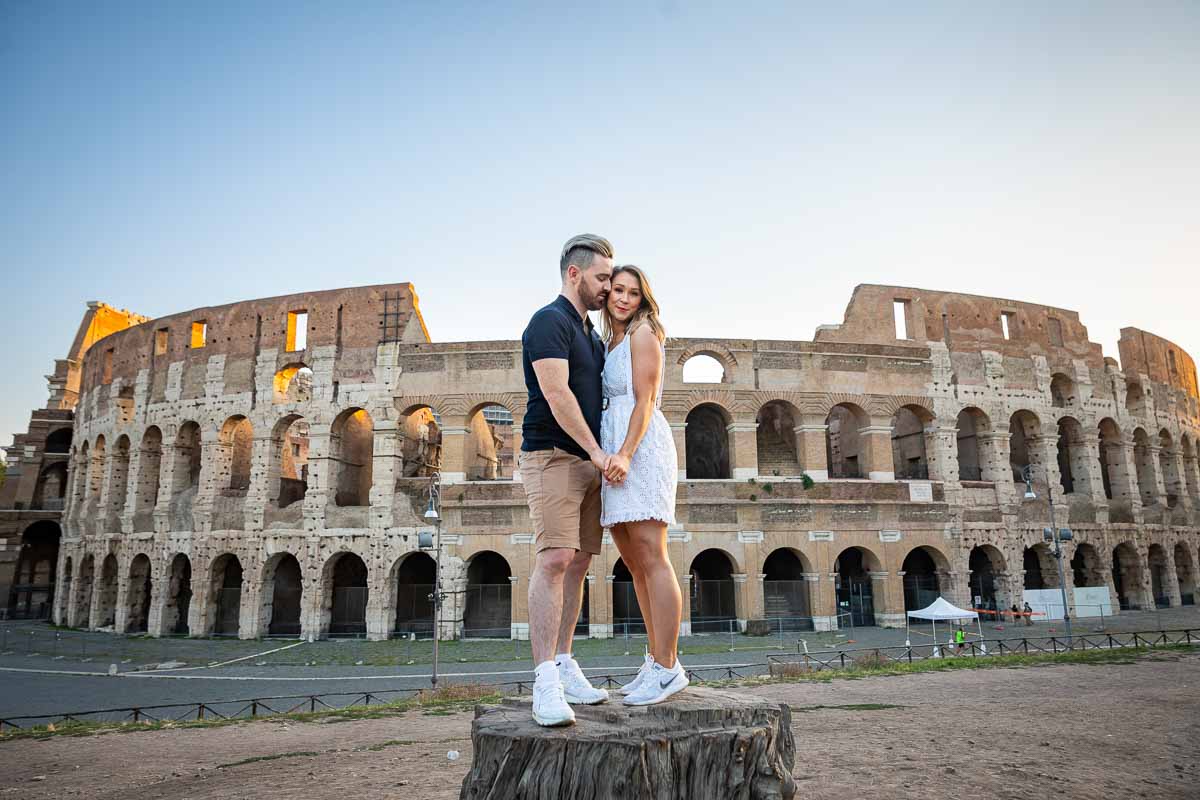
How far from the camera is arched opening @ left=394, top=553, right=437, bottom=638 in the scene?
912 inches

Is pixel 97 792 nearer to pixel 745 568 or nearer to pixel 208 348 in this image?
pixel 745 568

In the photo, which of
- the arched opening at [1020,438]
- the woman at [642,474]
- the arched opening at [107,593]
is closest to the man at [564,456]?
the woman at [642,474]

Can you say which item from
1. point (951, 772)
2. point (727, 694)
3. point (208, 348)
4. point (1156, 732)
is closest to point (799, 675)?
point (1156, 732)

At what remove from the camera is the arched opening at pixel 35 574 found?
3375 centimetres

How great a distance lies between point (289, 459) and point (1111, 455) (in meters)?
32.8

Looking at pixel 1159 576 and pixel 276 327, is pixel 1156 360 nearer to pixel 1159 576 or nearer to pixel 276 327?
pixel 1159 576

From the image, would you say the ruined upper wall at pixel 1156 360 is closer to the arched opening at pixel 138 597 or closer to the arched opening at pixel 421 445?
the arched opening at pixel 421 445

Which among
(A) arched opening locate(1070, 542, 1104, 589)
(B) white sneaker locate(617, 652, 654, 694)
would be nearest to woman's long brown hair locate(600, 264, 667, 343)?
(B) white sneaker locate(617, 652, 654, 694)

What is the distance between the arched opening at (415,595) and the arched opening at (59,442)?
923 inches

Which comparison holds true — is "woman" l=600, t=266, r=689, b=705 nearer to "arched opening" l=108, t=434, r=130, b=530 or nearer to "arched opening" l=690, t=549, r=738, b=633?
"arched opening" l=690, t=549, r=738, b=633

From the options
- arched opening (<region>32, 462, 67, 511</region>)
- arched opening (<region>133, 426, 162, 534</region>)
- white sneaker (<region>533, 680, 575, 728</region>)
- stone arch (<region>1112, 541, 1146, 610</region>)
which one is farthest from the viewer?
arched opening (<region>32, 462, 67, 511</region>)

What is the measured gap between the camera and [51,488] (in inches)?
1448

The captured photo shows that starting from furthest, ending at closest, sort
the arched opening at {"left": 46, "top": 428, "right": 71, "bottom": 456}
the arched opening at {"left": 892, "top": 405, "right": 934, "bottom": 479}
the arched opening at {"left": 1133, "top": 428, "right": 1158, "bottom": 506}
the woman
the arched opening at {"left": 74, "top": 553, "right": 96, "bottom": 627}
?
the arched opening at {"left": 46, "top": 428, "right": 71, "bottom": 456}, the arched opening at {"left": 74, "top": 553, "right": 96, "bottom": 627}, the arched opening at {"left": 1133, "top": 428, "right": 1158, "bottom": 506}, the arched opening at {"left": 892, "top": 405, "right": 934, "bottom": 479}, the woman

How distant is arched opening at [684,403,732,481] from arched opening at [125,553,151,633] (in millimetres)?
20332
